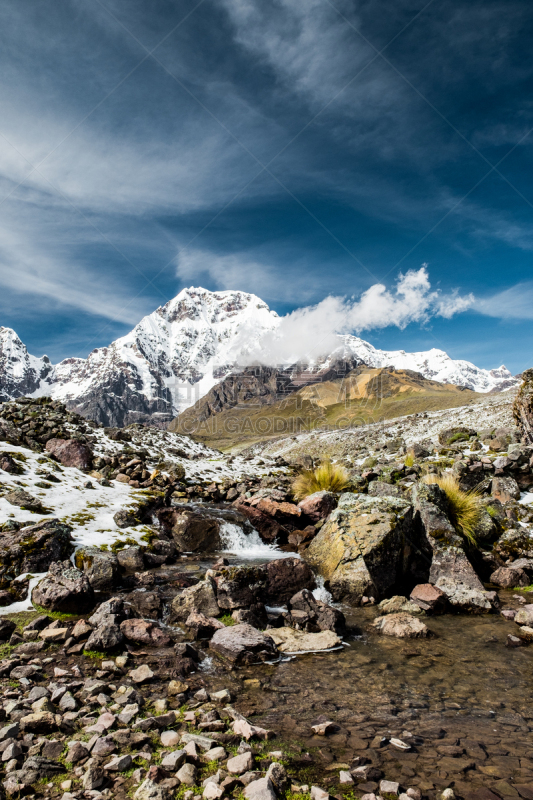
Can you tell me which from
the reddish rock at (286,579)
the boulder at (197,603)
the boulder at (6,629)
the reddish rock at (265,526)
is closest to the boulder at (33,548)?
the boulder at (6,629)

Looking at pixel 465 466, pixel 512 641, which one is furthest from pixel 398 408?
pixel 512 641

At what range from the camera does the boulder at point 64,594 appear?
8.97m

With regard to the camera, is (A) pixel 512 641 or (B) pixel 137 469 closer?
(A) pixel 512 641

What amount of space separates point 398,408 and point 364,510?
162m

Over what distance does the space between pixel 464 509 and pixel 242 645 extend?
9899 millimetres

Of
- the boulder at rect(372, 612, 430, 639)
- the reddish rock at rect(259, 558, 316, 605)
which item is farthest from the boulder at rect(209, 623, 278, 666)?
the boulder at rect(372, 612, 430, 639)

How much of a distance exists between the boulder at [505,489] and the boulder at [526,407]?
554 centimetres

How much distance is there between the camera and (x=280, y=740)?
529cm

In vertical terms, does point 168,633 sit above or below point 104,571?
below

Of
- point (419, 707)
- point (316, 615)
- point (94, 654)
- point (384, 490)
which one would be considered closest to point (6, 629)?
point (94, 654)

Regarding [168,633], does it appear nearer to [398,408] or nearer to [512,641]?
[512,641]

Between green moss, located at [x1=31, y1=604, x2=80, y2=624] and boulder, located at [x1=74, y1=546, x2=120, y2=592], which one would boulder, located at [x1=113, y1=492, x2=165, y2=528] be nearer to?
boulder, located at [x1=74, y1=546, x2=120, y2=592]

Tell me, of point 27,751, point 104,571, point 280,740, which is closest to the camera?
point 27,751

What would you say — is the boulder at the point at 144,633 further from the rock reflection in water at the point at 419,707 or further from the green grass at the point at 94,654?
the rock reflection in water at the point at 419,707
